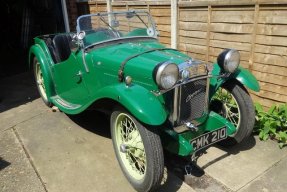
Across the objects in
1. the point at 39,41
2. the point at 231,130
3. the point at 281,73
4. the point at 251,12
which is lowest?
the point at 231,130

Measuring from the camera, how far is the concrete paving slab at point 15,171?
2998 mm

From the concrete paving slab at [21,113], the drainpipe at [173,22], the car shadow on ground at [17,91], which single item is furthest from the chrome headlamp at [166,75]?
the car shadow on ground at [17,91]

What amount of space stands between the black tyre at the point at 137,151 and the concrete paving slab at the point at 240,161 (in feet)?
2.43

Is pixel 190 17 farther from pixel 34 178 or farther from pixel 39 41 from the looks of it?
pixel 34 178

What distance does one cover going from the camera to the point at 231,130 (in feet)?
10.0

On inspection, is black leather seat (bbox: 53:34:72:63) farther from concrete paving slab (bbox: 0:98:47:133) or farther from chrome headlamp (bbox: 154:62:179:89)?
chrome headlamp (bbox: 154:62:179:89)

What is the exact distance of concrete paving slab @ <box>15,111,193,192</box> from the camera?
299 cm

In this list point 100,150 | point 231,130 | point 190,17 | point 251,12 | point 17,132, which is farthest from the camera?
Result: point 190,17

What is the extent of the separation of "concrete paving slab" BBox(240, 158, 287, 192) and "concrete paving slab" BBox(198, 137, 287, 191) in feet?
0.17

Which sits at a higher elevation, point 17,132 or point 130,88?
point 130,88

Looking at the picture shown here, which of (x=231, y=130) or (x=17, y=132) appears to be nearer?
(x=231, y=130)

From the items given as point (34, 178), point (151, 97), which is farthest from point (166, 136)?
point (34, 178)

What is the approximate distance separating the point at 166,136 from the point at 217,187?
2.31 ft

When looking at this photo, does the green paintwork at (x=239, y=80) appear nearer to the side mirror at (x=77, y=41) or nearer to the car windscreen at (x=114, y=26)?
the car windscreen at (x=114, y=26)
